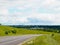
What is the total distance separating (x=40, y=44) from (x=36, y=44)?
1.01 m

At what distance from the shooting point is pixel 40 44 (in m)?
33.4

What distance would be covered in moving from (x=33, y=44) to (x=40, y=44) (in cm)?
128

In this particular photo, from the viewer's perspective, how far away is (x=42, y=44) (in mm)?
33688

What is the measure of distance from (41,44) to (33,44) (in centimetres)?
151

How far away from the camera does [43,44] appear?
34.0 metres

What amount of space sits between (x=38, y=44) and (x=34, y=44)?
2.46 feet

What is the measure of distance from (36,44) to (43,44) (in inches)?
66.4

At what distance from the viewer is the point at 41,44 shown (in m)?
33.6

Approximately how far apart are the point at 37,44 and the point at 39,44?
69cm

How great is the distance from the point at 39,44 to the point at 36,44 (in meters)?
0.83

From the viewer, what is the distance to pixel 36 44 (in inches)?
1283

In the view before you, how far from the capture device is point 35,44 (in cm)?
3253
